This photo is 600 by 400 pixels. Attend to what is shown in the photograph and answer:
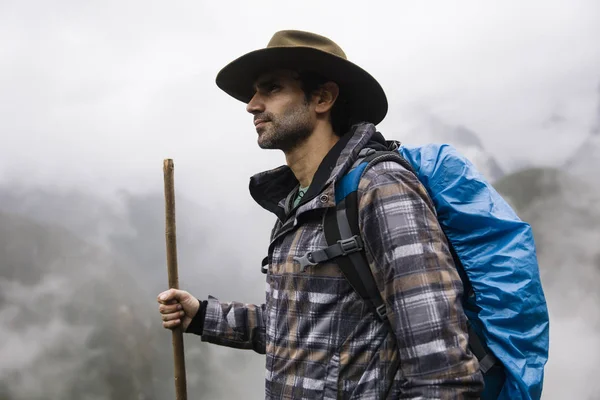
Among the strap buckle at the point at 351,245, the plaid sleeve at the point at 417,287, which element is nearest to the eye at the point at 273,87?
the plaid sleeve at the point at 417,287

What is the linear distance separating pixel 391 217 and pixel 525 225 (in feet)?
1.61

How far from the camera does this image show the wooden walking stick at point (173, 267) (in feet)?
8.21

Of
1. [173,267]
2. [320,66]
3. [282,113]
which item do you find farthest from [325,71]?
[173,267]

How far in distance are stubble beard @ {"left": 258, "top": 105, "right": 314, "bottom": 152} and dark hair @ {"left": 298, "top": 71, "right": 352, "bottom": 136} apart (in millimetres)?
103

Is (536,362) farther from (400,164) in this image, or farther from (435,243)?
(400,164)

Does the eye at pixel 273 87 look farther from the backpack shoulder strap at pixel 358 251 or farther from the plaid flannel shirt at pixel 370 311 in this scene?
the backpack shoulder strap at pixel 358 251

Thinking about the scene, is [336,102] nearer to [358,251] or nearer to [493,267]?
[358,251]

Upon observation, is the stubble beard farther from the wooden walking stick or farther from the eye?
the wooden walking stick

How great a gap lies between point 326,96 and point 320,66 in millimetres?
129

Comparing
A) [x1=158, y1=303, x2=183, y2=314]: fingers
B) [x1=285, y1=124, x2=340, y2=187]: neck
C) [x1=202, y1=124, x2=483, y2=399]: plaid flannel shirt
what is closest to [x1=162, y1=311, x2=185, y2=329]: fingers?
[x1=158, y1=303, x2=183, y2=314]: fingers

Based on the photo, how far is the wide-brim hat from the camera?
7.01 feet

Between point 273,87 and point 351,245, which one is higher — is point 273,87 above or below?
above

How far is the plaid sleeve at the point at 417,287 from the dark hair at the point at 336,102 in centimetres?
66

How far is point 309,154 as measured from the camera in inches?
86.0
